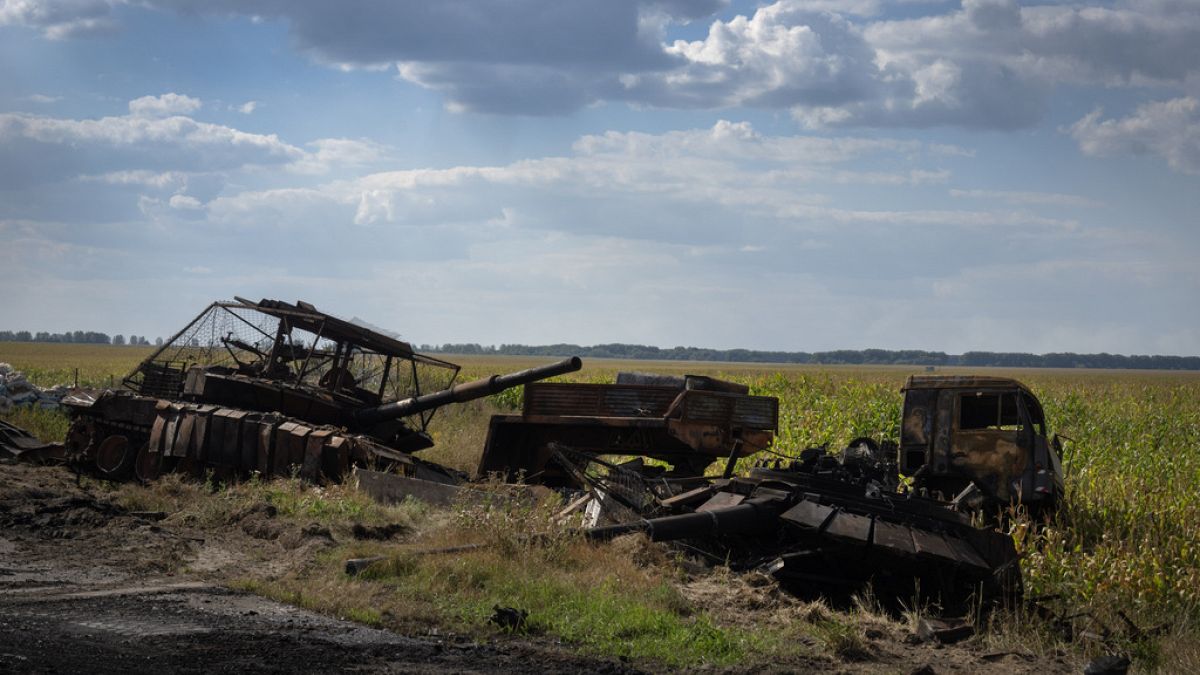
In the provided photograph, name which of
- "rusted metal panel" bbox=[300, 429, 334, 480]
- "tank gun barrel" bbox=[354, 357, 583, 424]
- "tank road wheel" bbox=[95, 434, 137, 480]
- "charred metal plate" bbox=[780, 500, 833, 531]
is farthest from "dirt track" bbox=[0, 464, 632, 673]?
"tank gun barrel" bbox=[354, 357, 583, 424]

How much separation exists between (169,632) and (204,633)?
25cm

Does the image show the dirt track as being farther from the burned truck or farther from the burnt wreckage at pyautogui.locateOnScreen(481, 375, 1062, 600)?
the burned truck

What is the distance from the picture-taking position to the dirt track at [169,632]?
307 inches

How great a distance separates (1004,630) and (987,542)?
1.25 metres

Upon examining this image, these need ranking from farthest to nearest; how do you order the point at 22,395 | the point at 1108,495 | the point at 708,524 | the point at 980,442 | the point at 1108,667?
1. the point at 22,395
2. the point at 1108,495
3. the point at 980,442
4. the point at 708,524
5. the point at 1108,667

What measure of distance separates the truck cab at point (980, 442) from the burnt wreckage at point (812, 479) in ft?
0.06

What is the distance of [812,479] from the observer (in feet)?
40.1

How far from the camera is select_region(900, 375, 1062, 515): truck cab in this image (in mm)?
14773

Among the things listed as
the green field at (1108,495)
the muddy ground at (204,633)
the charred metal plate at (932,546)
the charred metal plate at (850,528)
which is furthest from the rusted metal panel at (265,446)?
the charred metal plate at (932,546)

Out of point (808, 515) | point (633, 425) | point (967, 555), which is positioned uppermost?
point (633, 425)

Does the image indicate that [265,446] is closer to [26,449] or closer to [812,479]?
[26,449]

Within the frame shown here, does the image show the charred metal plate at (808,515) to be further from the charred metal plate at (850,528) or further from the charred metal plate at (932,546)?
the charred metal plate at (932,546)

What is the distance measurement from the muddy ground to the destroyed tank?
4.87 metres

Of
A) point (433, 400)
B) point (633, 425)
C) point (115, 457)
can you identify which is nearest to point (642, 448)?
point (633, 425)
